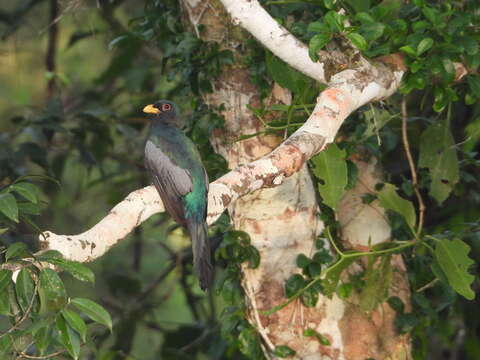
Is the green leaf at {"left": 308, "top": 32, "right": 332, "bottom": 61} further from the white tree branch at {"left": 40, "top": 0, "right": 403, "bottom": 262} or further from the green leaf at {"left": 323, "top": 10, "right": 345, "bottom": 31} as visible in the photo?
the white tree branch at {"left": 40, "top": 0, "right": 403, "bottom": 262}

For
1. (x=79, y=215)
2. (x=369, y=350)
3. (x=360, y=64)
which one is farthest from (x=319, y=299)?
(x=79, y=215)

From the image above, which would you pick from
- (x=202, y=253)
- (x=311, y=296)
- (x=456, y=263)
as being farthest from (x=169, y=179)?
(x=456, y=263)

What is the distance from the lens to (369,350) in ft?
12.8

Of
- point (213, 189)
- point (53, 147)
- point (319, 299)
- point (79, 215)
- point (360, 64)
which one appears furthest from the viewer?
point (79, 215)

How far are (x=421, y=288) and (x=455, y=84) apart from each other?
98cm

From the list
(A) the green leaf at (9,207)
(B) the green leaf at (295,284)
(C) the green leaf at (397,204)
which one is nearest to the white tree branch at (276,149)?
(A) the green leaf at (9,207)

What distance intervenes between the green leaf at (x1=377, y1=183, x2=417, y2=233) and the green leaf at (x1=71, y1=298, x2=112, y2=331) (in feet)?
5.58

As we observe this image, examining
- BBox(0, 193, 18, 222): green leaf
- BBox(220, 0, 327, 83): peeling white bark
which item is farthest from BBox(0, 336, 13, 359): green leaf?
BBox(220, 0, 327, 83): peeling white bark

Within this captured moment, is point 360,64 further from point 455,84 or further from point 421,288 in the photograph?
point 421,288

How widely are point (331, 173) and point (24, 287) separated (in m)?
1.53

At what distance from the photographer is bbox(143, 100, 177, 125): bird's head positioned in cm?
429

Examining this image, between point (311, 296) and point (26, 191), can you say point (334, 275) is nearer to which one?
point (311, 296)

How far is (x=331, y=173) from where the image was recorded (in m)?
3.47

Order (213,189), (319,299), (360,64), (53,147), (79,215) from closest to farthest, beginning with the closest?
1. (213,189)
2. (360,64)
3. (319,299)
4. (53,147)
5. (79,215)
